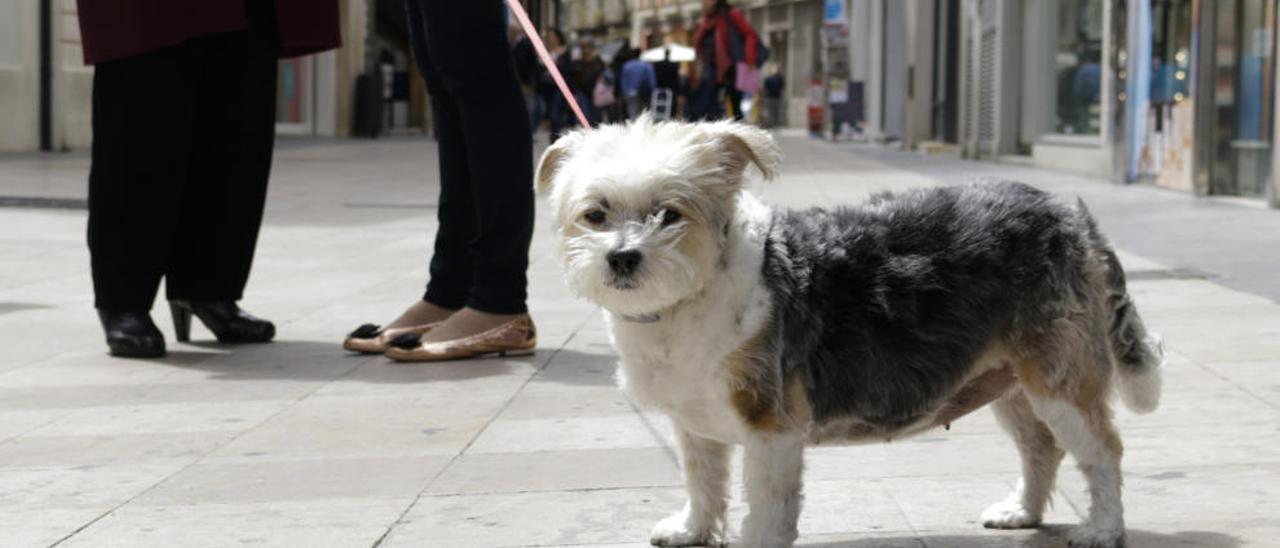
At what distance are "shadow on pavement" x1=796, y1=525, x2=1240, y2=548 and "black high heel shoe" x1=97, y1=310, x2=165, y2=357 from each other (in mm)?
3290

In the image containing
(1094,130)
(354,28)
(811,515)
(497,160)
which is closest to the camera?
(811,515)

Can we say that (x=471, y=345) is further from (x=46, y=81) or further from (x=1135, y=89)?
(x=46, y=81)

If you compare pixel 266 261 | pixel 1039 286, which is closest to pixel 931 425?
pixel 1039 286

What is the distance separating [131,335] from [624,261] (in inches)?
137

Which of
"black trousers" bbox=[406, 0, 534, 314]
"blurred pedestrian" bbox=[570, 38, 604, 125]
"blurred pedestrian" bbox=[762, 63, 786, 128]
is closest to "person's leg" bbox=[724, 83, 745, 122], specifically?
"blurred pedestrian" bbox=[570, 38, 604, 125]

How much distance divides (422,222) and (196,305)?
20.1ft

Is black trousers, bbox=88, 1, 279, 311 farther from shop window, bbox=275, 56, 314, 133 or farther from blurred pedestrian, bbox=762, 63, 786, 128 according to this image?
blurred pedestrian, bbox=762, 63, 786, 128

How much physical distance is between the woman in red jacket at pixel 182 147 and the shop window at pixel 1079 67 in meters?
13.2

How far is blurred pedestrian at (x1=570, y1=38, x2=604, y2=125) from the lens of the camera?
30.8 meters

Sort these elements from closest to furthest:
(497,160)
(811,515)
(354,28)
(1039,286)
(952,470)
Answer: (1039,286), (811,515), (952,470), (497,160), (354,28)

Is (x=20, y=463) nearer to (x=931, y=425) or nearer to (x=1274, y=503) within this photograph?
(x=931, y=425)

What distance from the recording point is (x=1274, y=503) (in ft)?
13.0

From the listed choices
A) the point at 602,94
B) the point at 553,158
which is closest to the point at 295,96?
the point at 602,94

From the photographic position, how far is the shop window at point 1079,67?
61.9ft
